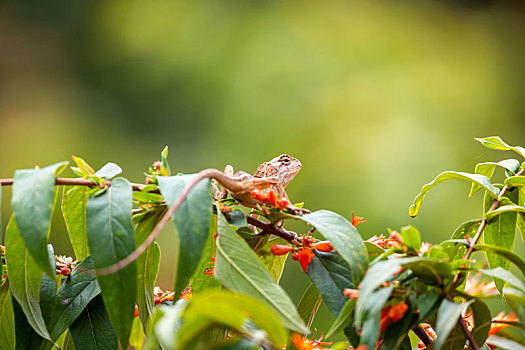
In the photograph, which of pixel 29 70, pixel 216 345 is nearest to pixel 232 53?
pixel 29 70

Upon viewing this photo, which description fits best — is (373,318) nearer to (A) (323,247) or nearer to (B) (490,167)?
(A) (323,247)

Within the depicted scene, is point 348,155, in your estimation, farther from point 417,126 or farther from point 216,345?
point 216,345

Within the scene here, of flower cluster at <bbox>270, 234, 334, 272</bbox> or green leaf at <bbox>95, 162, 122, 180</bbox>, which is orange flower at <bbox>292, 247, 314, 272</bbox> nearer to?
flower cluster at <bbox>270, 234, 334, 272</bbox>

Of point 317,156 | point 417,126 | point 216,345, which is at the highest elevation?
point 216,345

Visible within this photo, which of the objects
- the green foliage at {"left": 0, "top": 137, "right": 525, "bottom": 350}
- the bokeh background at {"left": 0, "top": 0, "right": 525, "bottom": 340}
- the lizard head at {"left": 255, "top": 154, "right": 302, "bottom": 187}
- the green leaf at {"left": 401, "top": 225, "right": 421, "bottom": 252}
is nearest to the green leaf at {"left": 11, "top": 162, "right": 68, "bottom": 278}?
the green foliage at {"left": 0, "top": 137, "right": 525, "bottom": 350}

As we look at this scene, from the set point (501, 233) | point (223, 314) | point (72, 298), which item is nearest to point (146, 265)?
point (72, 298)

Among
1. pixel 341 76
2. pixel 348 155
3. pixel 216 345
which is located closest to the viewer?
pixel 216 345
